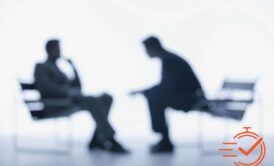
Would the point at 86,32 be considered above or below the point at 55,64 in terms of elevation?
above

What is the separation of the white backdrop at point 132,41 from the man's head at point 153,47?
410 mm

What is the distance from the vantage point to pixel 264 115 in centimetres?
393

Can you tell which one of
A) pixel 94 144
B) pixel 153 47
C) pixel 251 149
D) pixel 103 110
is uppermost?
pixel 153 47

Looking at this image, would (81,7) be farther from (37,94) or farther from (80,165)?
(80,165)

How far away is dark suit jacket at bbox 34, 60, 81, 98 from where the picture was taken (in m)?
3.42

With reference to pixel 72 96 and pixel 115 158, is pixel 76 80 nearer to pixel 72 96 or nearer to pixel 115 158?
pixel 72 96

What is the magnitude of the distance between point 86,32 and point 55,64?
69 centimetres

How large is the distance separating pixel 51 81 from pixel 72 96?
19 cm

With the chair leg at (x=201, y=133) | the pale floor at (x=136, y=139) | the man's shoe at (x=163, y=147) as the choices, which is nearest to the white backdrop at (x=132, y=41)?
the pale floor at (x=136, y=139)

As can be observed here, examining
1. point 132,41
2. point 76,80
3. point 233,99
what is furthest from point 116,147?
point 132,41

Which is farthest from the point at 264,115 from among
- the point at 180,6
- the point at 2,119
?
the point at 2,119

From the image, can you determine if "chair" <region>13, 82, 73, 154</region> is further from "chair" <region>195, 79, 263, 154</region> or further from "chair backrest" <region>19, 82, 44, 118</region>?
"chair" <region>195, 79, 263, 154</region>

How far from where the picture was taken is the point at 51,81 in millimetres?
3457

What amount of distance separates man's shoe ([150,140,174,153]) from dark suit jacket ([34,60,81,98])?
2.39 feet
